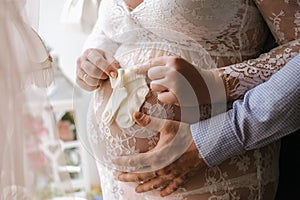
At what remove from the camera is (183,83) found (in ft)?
3.04

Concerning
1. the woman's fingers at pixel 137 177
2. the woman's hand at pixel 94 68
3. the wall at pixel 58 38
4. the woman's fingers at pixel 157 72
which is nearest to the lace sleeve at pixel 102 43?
the woman's hand at pixel 94 68

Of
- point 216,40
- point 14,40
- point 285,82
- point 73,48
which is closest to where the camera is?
point 14,40

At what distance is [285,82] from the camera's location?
0.88m

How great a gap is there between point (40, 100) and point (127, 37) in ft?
1.08

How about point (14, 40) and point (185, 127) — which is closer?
point (14, 40)

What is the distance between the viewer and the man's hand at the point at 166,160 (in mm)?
935

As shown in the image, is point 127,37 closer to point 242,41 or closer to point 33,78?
point 242,41

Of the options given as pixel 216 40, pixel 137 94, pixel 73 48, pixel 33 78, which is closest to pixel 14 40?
pixel 33 78

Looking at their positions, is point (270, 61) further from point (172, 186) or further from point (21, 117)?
point (21, 117)

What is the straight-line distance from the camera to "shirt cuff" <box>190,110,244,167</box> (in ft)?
2.97

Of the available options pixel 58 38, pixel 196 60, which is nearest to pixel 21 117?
pixel 196 60

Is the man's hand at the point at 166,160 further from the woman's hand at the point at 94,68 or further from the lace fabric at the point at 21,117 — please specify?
the lace fabric at the point at 21,117

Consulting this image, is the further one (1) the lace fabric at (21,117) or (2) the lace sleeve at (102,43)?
(2) the lace sleeve at (102,43)

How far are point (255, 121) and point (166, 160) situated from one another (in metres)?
0.17
